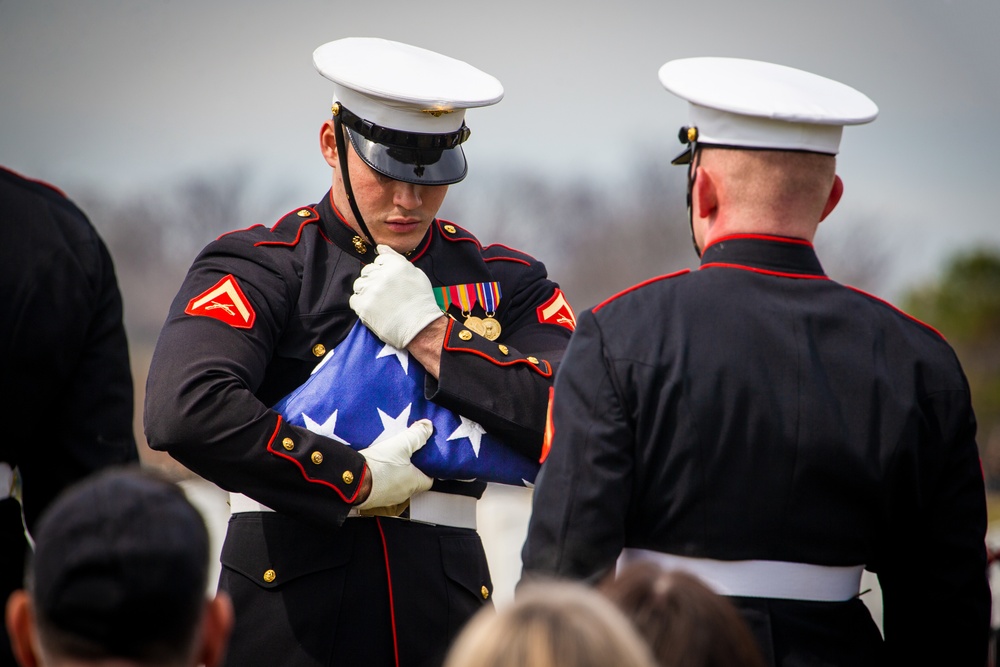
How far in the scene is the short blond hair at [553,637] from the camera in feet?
5.33

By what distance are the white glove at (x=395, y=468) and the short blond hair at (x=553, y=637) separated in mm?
1290

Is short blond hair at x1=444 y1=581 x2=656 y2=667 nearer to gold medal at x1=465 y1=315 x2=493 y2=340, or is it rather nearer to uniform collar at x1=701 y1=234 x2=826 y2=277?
uniform collar at x1=701 y1=234 x2=826 y2=277

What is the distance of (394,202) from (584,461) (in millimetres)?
1098

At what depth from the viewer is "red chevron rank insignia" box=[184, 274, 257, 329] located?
3020 mm

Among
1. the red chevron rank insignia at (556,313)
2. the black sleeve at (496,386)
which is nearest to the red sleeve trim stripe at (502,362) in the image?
the black sleeve at (496,386)

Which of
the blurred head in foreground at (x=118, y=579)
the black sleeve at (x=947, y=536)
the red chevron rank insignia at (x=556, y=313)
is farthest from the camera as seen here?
the red chevron rank insignia at (x=556, y=313)

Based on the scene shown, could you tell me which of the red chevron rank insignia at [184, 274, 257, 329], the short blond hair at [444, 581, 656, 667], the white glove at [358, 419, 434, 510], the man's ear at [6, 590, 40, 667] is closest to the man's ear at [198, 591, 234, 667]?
the man's ear at [6, 590, 40, 667]

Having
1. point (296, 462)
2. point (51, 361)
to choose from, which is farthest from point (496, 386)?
point (51, 361)

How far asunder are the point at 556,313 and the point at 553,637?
6.13ft

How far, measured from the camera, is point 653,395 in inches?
97.4

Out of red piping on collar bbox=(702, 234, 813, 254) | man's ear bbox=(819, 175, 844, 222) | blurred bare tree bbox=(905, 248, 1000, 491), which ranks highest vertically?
man's ear bbox=(819, 175, 844, 222)

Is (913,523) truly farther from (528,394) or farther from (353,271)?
(353,271)

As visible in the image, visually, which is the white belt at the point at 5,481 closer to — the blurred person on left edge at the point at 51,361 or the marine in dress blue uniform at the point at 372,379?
the blurred person on left edge at the point at 51,361

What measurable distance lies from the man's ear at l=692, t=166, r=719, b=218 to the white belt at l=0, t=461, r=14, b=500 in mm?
1518
